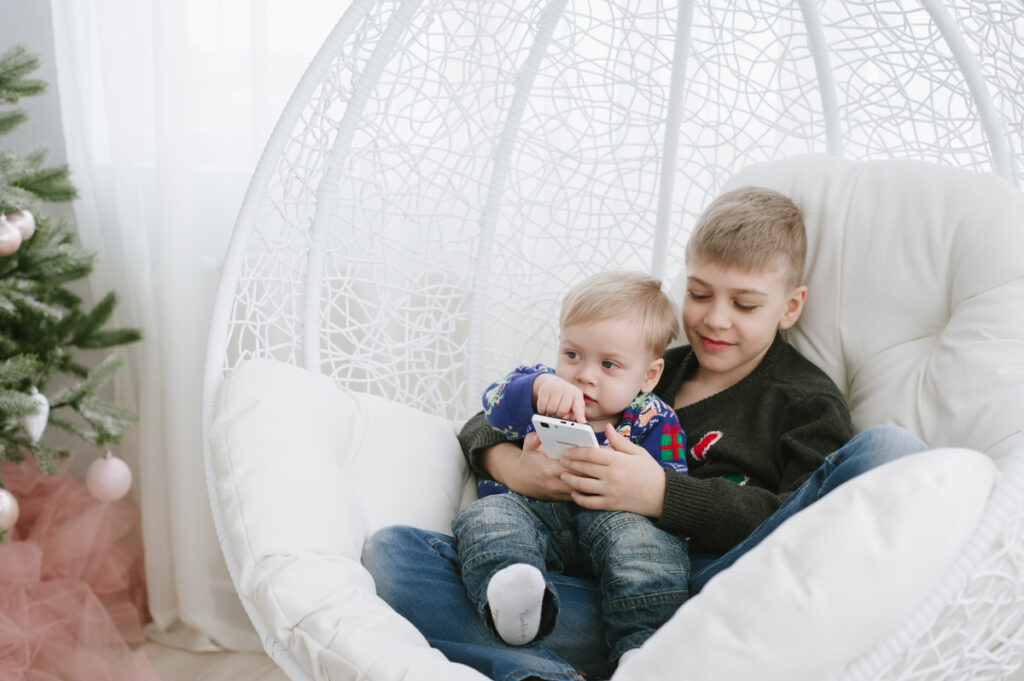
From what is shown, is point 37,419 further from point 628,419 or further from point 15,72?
point 628,419

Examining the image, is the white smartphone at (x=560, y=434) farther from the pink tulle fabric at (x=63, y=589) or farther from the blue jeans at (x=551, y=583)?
the pink tulle fabric at (x=63, y=589)

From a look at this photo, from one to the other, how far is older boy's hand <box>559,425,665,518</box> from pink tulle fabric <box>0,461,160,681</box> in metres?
0.98

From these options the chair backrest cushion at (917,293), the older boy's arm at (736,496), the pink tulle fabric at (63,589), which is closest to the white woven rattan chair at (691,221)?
the chair backrest cushion at (917,293)

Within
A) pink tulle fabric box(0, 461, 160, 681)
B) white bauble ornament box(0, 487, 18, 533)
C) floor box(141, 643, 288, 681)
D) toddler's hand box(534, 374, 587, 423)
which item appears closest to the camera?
toddler's hand box(534, 374, 587, 423)

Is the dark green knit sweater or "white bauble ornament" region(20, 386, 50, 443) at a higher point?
the dark green knit sweater

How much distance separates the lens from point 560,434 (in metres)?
1.09

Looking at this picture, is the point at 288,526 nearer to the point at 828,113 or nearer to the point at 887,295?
the point at 887,295

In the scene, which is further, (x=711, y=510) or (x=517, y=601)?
(x=711, y=510)

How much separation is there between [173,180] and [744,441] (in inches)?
50.9

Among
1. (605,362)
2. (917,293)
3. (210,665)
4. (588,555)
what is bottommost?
(210,665)

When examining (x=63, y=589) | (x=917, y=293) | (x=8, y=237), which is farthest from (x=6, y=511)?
(x=917, y=293)

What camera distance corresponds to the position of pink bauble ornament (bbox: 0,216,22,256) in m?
1.37

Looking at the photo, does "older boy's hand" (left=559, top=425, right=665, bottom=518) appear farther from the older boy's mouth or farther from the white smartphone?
the older boy's mouth

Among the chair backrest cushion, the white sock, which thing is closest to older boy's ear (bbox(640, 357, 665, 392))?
the chair backrest cushion
